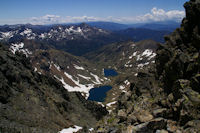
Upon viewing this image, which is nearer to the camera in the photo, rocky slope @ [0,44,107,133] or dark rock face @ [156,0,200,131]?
dark rock face @ [156,0,200,131]

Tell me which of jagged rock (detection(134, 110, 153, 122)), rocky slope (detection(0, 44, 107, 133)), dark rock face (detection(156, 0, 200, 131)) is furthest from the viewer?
rocky slope (detection(0, 44, 107, 133))

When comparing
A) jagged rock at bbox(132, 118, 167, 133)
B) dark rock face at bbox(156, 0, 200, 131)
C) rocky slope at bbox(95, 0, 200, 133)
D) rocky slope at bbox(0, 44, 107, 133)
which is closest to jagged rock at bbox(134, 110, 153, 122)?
rocky slope at bbox(95, 0, 200, 133)

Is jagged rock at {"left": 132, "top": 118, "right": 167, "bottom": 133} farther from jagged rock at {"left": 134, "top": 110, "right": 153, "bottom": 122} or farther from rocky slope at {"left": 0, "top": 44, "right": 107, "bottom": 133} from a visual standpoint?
rocky slope at {"left": 0, "top": 44, "right": 107, "bottom": 133}

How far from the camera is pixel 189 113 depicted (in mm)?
19875

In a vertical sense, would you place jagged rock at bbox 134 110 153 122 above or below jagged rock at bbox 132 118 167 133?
below

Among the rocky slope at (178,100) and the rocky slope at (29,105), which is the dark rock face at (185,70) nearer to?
the rocky slope at (178,100)

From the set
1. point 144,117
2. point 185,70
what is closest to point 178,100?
point 144,117

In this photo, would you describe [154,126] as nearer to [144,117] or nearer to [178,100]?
[144,117]

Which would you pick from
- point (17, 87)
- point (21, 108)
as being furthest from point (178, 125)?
point (17, 87)

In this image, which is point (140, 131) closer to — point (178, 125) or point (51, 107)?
point (178, 125)

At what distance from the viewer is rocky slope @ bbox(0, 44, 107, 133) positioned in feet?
158

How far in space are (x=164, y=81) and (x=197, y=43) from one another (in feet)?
32.4

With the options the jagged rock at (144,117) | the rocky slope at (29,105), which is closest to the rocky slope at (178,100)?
the jagged rock at (144,117)

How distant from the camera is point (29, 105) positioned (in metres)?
64.0
